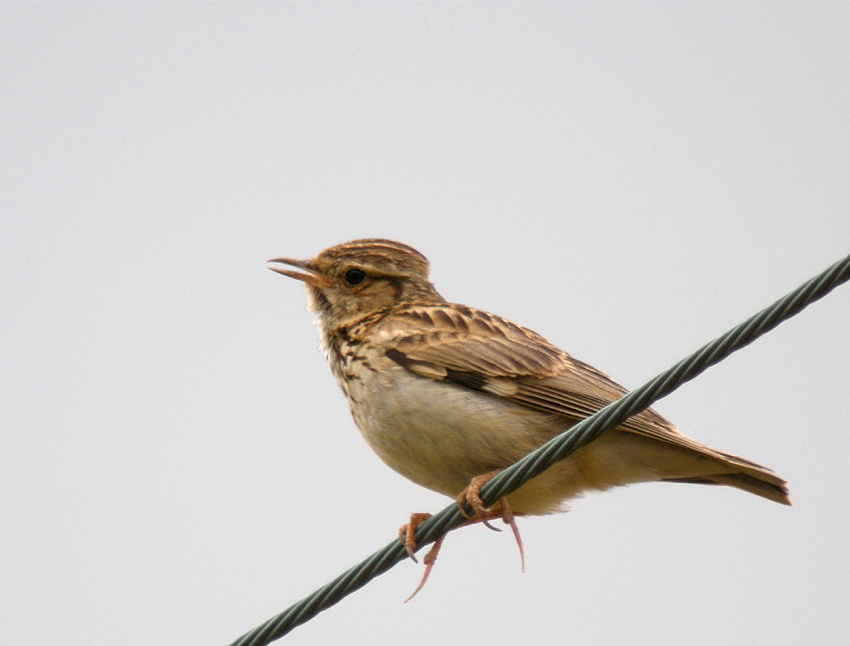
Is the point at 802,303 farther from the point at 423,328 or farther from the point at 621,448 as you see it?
the point at 423,328

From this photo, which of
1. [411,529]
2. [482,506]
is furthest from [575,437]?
[411,529]

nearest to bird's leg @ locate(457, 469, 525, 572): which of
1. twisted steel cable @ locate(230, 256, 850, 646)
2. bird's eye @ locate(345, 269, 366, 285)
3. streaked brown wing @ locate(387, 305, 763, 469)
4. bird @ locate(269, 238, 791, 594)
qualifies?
bird @ locate(269, 238, 791, 594)

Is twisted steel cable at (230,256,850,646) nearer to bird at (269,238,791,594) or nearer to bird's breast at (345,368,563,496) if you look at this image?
bird at (269,238,791,594)

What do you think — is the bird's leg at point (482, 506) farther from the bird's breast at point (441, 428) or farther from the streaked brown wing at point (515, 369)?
the streaked brown wing at point (515, 369)

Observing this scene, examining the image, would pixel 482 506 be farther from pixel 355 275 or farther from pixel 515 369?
pixel 355 275

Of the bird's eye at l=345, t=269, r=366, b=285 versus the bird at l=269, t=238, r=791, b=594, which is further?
the bird's eye at l=345, t=269, r=366, b=285

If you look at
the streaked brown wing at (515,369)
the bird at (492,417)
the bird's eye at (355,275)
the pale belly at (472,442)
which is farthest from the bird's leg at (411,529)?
the bird's eye at (355,275)
